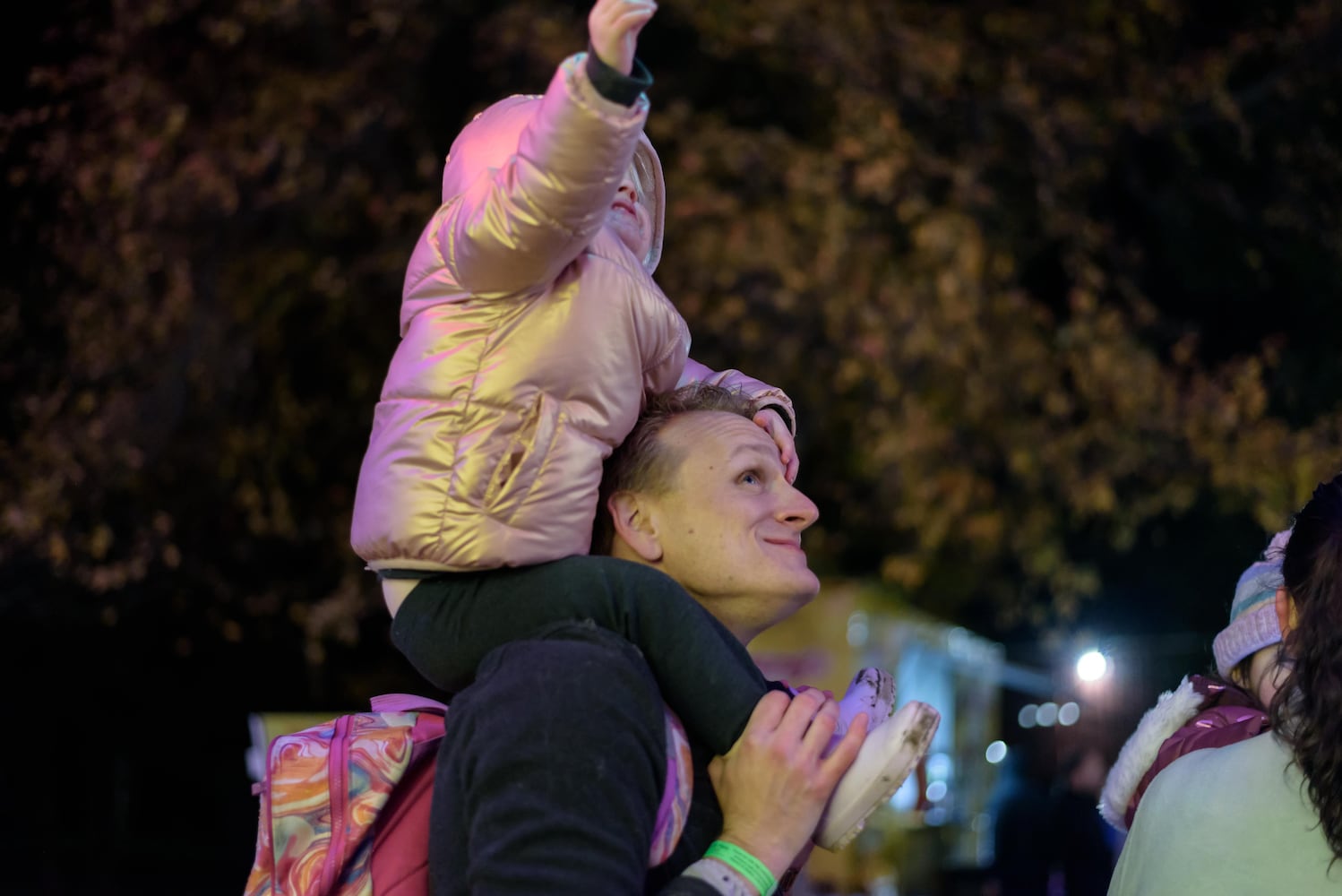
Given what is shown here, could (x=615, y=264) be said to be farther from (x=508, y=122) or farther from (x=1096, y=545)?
(x=1096, y=545)

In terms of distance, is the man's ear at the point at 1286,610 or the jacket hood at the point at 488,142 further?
the man's ear at the point at 1286,610

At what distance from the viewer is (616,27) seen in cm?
160

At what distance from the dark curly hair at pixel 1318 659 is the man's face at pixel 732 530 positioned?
677 mm

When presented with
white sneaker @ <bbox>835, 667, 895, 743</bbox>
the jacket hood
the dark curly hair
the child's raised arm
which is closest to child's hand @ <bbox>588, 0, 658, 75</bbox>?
the child's raised arm

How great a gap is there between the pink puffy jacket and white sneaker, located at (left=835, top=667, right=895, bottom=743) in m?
0.42

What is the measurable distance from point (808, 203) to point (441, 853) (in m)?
7.52

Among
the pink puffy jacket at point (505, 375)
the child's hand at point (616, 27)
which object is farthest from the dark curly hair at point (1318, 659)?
the child's hand at point (616, 27)

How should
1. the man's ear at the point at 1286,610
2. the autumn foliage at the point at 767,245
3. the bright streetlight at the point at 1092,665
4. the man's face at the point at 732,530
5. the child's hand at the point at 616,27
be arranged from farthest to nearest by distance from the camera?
the autumn foliage at the point at 767,245
the bright streetlight at the point at 1092,665
the man's ear at the point at 1286,610
the man's face at the point at 732,530
the child's hand at the point at 616,27

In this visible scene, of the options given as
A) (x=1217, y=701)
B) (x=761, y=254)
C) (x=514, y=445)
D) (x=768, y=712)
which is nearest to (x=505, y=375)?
(x=514, y=445)

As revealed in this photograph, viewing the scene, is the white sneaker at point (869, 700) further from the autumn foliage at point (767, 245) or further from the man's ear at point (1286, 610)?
the autumn foliage at point (767, 245)

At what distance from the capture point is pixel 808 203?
8.95m

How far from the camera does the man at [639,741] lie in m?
1.62

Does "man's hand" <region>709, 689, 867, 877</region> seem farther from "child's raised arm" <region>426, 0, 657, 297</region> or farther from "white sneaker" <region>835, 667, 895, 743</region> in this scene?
"child's raised arm" <region>426, 0, 657, 297</region>

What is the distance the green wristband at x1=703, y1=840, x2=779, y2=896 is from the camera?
1.74 meters
